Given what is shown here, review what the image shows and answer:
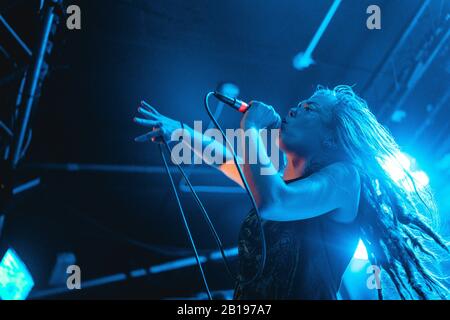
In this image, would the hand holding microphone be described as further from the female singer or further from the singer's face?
the singer's face

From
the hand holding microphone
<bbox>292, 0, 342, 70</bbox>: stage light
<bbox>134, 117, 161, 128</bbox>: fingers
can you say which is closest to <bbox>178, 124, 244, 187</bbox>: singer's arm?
<bbox>134, 117, 161, 128</bbox>: fingers

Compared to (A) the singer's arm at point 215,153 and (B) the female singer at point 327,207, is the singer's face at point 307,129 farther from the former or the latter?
(A) the singer's arm at point 215,153

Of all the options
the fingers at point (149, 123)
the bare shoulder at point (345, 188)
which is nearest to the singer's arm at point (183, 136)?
the fingers at point (149, 123)

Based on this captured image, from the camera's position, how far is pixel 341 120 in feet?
4.80

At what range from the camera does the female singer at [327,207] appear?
1.10 meters

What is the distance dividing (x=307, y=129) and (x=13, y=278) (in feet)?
8.86

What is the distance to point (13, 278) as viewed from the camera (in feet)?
9.96

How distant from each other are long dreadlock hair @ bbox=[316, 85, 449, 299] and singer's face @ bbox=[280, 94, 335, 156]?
4 cm

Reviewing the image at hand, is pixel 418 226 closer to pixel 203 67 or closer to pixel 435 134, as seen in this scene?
pixel 203 67

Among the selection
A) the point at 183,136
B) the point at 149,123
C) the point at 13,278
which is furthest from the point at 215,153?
the point at 13,278

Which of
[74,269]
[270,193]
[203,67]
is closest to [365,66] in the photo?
[203,67]

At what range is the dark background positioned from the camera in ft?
10.9
